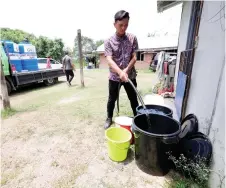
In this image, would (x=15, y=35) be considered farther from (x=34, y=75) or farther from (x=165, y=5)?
(x=165, y=5)

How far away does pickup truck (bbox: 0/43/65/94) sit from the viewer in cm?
533

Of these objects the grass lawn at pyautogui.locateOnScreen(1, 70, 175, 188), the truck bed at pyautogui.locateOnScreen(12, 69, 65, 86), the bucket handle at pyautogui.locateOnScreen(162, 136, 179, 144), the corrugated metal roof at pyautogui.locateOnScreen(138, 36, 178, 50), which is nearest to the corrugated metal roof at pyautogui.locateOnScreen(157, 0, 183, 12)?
the grass lawn at pyautogui.locateOnScreen(1, 70, 175, 188)

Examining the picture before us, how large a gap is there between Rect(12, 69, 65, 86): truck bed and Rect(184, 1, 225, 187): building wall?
6140mm

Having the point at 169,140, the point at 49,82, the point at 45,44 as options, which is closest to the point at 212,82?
the point at 169,140

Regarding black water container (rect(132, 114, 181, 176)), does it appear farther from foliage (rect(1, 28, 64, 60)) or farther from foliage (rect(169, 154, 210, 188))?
foliage (rect(1, 28, 64, 60))

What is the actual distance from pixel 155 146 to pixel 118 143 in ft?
1.41

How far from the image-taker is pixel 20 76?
19.7 ft

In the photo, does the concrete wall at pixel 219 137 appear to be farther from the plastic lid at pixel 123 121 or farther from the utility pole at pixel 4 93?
the utility pole at pixel 4 93

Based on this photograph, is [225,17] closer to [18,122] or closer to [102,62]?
[18,122]

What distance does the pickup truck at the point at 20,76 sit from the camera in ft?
17.5

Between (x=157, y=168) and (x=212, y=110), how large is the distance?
0.83 meters

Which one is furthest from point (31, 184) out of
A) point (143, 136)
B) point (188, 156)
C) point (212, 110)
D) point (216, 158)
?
point (212, 110)

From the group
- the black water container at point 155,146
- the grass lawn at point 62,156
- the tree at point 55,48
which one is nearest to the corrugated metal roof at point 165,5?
the grass lawn at point 62,156

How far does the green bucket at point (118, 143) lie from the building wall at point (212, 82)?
2.89 feet
